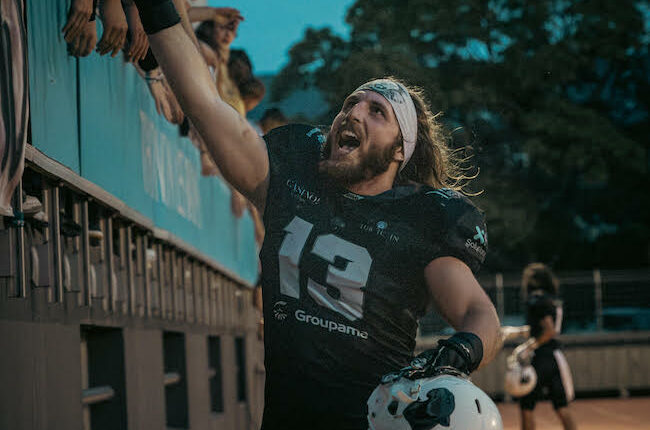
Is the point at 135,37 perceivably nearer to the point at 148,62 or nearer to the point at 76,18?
the point at 148,62

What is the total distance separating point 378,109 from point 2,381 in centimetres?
164

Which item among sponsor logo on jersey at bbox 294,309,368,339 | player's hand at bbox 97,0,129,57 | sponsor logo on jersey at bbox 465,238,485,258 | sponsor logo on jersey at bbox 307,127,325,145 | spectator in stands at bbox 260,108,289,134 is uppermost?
spectator in stands at bbox 260,108,289,134

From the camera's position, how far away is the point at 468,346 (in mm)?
3133

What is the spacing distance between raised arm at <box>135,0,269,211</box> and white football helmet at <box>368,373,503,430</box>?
751 mm

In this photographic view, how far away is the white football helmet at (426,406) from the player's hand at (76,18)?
2.46 meters

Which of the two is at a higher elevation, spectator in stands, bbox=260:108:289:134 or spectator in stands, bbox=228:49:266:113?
spectator in stands, bbox=228:49:266:113

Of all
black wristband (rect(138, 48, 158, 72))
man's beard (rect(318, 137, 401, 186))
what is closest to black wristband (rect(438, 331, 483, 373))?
man's beard (rect(318, 137, 401, 186))

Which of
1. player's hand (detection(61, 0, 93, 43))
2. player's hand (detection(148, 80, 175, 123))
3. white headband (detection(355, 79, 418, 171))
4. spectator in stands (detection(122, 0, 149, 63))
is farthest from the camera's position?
player's hand (detection(148, 80, 175, 123))

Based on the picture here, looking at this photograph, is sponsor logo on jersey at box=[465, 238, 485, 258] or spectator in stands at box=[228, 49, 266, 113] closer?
sponsor logo on jersey at box=[465, 238, 485, 258]

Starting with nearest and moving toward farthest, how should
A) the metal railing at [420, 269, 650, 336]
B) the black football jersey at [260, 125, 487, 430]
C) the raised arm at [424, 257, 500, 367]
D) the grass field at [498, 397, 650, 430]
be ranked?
the black football jersey at [260, 125, 487, 430] < the raised arm at [424, 257, 500, 367] < the grass field at [498, 397, 650, 430] < the metal railing at [420, 269, 650, 336]

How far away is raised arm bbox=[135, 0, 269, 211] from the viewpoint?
3.08 metres

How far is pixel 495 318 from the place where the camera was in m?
3.35

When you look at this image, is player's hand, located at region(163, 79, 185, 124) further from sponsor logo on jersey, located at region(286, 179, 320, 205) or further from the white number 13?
the white number 13

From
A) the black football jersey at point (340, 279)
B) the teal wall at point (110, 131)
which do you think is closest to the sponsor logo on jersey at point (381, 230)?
the black football jersey at point (340, 279)
